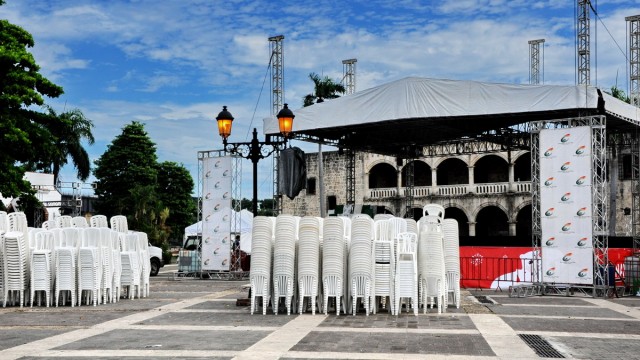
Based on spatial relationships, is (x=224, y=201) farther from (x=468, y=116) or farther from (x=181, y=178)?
(x=181, y=178)

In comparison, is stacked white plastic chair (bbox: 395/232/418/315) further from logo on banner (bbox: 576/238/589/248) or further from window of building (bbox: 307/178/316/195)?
window of building (bbox: 307/178/316/195)

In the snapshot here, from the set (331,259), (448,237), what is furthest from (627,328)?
(331,259)

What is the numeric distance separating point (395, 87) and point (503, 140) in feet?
19.6

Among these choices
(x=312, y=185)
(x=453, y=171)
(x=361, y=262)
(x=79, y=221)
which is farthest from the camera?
(x=312, y=185)

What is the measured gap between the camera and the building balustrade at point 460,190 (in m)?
43.0

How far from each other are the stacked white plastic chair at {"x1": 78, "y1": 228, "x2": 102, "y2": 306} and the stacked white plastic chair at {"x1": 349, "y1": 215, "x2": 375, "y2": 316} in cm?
517

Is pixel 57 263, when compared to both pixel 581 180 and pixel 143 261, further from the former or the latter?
pixel 581 180

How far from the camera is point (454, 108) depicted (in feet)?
60.2

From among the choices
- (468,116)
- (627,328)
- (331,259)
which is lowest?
(627,328)

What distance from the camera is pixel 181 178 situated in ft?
212

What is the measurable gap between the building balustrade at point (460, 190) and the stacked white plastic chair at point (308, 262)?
3241cm

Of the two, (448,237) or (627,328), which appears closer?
(627,328)

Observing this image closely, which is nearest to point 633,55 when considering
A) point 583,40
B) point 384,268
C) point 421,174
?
point 583,40

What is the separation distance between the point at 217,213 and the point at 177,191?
4121 centimetres
